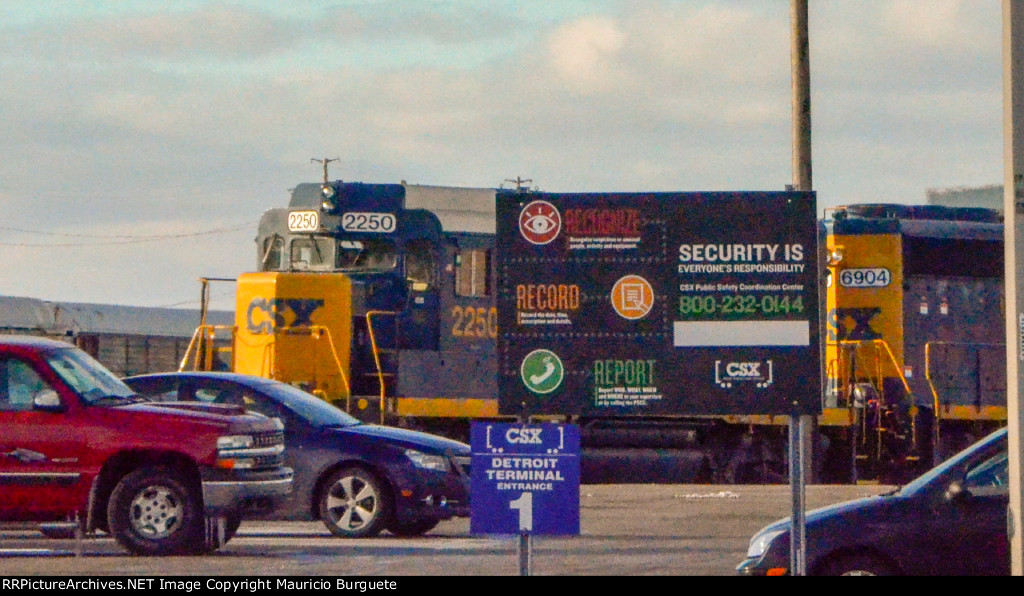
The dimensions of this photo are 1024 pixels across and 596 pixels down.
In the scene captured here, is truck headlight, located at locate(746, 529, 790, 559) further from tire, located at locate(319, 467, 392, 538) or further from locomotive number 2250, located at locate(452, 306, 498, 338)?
locomotive number 2250, located at locate(452, 306, 498, 338)

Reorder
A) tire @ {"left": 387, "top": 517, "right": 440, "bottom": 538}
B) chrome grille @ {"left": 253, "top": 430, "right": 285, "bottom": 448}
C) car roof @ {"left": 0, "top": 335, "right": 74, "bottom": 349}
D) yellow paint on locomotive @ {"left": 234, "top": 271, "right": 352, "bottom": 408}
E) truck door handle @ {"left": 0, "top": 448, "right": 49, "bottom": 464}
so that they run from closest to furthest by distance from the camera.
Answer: truck door handle @ {"left": 0, "top": 448, "right": 49, "bottom": 464}, car roof @ {"left": 0, "top": 335, "right": 74, "bottom": 349}, chrome grille @ {"left": 253, "top": 430, "right": 285, "bottom": 448}, tire @ {"left": 387, "top": 517, "right": 440, "bottom": 538}, yellow paint on locomotive @ {"left": 234, "top": 271, "right": 352, "bottom": 408}

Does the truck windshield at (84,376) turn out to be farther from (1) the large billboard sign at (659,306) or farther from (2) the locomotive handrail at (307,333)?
(2) the locomotive handrail at (307,333)

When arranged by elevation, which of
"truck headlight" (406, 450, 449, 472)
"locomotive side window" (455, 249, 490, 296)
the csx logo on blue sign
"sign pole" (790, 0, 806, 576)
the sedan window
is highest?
"sign pole" (790, 0, 806, 576)

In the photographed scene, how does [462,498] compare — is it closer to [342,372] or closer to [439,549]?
[439,549]

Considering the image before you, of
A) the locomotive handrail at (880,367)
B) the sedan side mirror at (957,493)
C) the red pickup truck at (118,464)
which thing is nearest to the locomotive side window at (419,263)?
the locomotive handrail at (880,367)

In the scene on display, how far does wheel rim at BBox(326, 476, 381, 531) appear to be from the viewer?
1357 centimetres

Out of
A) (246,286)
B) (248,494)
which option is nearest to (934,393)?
(246,286)

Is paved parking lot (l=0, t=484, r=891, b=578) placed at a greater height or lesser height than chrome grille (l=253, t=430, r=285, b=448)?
lesser

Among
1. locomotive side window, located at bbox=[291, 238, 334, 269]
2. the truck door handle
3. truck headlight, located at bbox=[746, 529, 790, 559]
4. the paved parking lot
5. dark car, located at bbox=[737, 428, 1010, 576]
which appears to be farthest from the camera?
locomotive side window, located at bbox=[291, 238, 334, 269]

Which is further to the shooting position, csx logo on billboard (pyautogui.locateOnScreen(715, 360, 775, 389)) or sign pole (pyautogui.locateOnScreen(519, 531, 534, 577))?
csx logo on billboard (pyautogui.locateOnScreen(715, 360, 775, 389))

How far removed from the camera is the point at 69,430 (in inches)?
465

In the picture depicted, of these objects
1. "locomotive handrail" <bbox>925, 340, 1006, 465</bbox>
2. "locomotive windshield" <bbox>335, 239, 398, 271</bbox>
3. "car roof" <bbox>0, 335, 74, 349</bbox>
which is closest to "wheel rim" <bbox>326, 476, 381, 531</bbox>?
"car roof" <bbox>0, 335, 74, 349</bbox>

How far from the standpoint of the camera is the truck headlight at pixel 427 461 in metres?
13.7

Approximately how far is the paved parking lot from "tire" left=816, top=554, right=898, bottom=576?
206 cm
